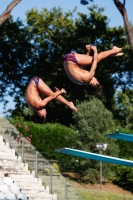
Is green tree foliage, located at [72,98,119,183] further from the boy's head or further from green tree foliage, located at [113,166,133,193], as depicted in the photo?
the boy's head

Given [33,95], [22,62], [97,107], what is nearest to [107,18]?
[22,62]

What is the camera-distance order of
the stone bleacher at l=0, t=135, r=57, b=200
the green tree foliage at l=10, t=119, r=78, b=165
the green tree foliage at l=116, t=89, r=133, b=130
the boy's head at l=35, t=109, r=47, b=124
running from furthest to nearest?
the green tree foliage at l=116, t=89, r=133, b=130 < the green tree foliage at l=10, t=119, r=78, b=165 < the stone bleacher at l=0, t=135, r=57, b=200 < the boy's head at l=35, t=109, r=47, b=124

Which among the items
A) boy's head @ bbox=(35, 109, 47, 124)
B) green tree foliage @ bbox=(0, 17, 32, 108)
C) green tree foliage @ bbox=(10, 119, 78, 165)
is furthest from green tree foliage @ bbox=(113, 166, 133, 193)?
boy's head @ bbox=(35, 109, 47, 124)

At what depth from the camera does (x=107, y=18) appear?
42125mm

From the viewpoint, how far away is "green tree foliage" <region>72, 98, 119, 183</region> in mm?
30719

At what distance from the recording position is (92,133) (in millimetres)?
31828

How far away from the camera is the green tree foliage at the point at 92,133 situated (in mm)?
30719

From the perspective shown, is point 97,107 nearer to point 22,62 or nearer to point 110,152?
point 110,152

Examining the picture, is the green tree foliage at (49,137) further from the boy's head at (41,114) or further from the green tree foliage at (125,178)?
the boy's head at (41,114)

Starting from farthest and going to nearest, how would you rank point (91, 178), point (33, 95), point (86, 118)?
point (86, 118)
point (91, 178)
point (33, 95)

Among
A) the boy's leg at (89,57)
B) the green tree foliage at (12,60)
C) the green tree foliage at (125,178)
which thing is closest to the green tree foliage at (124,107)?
the green tree foliage at (12,60)

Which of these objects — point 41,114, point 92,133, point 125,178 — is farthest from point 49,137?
point 41,114

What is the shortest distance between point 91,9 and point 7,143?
20876 mm

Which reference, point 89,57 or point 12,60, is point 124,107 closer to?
point 12,60
